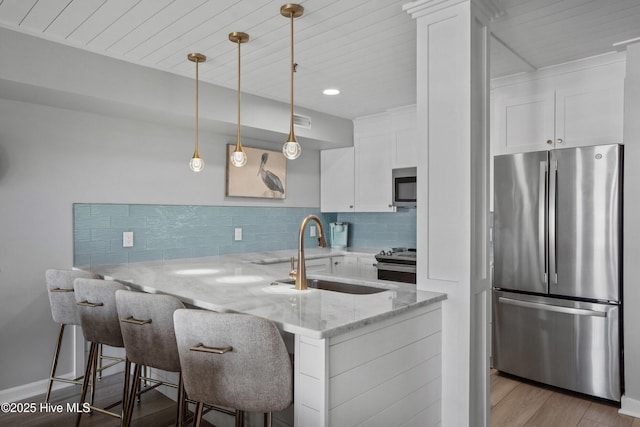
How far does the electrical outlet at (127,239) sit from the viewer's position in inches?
134

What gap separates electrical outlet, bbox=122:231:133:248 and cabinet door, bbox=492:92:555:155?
119 inches

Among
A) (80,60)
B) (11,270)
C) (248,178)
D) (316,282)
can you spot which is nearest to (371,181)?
(248,178)

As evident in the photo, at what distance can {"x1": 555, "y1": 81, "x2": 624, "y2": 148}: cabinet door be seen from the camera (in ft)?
9.34

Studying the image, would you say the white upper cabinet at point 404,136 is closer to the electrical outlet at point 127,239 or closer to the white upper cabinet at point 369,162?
the white upper cabinet at point 369,162

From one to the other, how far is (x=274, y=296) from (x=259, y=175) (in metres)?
2.50

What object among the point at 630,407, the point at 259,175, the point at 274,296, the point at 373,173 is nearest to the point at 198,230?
the point at 259,175

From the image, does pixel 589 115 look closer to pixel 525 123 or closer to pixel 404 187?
pixel 525 123

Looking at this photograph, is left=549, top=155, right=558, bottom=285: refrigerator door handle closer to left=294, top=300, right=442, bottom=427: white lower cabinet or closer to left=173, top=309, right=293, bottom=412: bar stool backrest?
left=294, top=300, right=442, bottom=427: white lower cabinet

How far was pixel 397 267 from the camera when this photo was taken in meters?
4.01

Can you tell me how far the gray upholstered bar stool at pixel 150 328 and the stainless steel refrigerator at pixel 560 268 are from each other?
2462 millimetres

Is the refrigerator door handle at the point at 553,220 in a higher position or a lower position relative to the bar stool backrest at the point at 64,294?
higher

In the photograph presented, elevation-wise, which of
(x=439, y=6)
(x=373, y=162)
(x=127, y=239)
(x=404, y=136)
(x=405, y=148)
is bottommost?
(x=127, y=239)

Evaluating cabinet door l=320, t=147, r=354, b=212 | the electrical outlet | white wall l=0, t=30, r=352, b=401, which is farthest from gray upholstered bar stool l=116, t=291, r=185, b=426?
cabinet door l=320, t=147, r=354, b=212

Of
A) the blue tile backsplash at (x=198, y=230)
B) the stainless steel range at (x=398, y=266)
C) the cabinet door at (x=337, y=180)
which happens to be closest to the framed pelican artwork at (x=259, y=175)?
the blue tile backsplash at (x=198, y=230)
